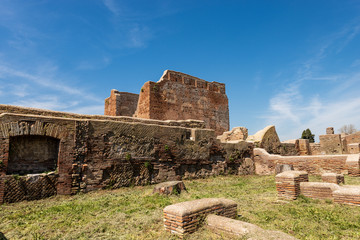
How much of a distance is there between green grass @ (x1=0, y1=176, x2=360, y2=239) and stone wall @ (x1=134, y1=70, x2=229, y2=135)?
674cm

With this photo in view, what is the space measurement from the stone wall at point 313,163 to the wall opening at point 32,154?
365 inches

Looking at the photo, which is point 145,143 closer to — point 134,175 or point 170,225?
point 134,175

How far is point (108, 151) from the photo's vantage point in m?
7.33

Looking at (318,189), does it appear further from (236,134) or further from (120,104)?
(120,104)

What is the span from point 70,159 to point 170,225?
4.26 m

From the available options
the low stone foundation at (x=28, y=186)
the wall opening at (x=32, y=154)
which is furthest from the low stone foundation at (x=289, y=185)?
the wall opening at (x=32, y=154)

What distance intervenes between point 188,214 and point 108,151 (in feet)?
→ 15.0

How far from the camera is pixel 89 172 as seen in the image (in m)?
6.88

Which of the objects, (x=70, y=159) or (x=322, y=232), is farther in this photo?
(x=70, y=159)

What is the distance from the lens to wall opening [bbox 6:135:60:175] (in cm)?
604

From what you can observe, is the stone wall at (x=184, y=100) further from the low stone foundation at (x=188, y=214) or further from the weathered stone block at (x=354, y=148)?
the weathered stone block at (x=354, y=148)

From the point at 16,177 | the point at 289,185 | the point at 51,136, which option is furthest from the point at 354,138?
the point at 16,177

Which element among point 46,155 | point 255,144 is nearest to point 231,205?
point 46,155

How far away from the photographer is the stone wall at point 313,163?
8914 millimetres
